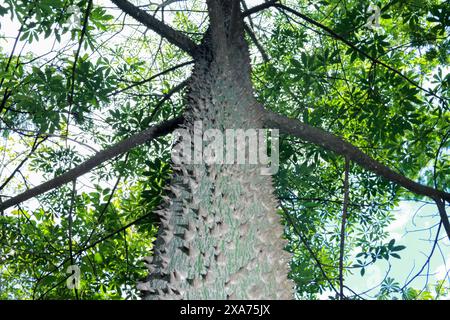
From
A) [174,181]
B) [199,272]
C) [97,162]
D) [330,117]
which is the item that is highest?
[330,117]

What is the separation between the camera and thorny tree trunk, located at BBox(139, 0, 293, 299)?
1205 millimetres

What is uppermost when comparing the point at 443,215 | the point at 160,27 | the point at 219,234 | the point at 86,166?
the point at 160,27

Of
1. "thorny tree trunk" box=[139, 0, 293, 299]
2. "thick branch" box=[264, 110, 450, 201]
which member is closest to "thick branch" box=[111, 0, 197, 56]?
"thick branch" box=[264, 110, 450, 201]

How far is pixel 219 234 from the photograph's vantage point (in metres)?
1.34

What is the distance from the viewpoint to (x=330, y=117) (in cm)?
455

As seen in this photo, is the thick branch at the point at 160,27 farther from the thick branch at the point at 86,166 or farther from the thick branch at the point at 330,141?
the thick branch at the point at 330,141

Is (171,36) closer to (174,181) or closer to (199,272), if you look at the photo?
(174,181)

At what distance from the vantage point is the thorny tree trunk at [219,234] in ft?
3.95

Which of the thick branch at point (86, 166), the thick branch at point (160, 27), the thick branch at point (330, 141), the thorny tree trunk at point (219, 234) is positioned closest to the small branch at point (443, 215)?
the thick branch at point (330, 141)

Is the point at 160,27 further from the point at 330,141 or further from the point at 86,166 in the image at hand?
the point at 330,141

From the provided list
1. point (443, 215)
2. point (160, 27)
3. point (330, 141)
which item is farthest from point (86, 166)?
point (443, 215)

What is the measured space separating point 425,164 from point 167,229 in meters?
4.18
